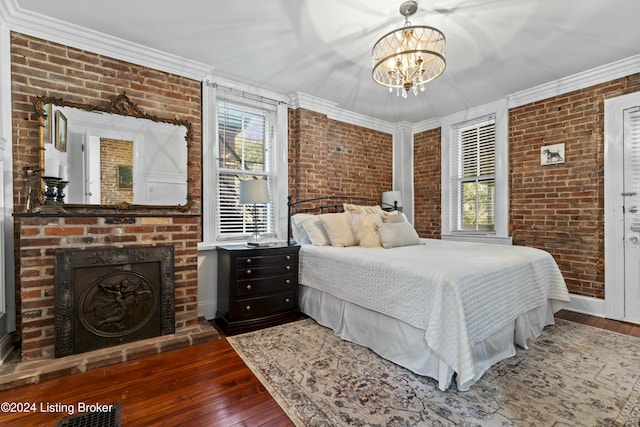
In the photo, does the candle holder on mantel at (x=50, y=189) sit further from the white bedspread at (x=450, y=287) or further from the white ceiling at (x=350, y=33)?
the white bedspread at (x=450, y=287)

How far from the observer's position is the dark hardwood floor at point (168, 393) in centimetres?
163

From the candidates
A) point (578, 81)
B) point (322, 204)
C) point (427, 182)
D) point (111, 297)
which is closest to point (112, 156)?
point (111, 297)

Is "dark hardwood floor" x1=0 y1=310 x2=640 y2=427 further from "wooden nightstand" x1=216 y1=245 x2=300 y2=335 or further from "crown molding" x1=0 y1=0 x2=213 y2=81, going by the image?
"crown molding" x1=0 y1=0 x2=213 y2=81

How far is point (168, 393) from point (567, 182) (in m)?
4.33

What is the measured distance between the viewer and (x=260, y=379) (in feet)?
6.63

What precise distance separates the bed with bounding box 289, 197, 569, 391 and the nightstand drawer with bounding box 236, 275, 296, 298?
177mm

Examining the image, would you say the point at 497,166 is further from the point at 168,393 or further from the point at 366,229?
the point at 168,393

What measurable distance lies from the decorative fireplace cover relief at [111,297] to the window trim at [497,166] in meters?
3.80

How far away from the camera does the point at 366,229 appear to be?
3260 mm

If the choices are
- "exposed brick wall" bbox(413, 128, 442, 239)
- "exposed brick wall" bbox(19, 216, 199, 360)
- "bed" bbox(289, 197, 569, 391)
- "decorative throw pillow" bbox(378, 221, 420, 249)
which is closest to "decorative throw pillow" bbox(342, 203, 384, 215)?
"bed" bbox(289, 197, 569, 391)

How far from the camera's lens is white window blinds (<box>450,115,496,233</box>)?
4148 mm

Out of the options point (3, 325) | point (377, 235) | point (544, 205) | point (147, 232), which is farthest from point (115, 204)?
point (544, 205)

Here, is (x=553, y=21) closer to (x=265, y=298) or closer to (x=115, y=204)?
(x=265, y=298)

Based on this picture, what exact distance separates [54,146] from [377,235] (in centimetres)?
→ 298
